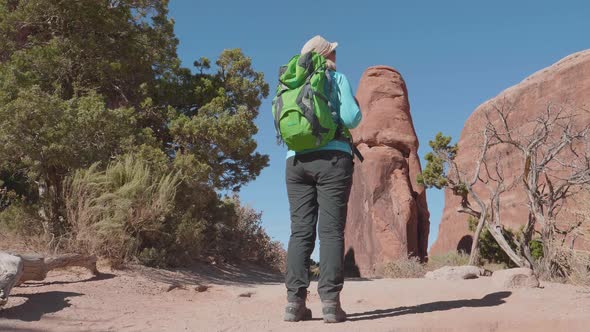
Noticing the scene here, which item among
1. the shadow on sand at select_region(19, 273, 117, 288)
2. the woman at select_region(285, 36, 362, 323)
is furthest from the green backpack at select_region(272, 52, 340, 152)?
the shadow on sand at select_region(19, 273, 117, 288)

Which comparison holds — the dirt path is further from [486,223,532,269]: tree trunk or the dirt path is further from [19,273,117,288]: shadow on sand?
[486,223,532,269]: tree trunk

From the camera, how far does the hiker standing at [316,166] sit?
12.3 ft

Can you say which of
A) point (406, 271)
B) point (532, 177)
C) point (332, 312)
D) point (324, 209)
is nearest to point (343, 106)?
point (324, 209)

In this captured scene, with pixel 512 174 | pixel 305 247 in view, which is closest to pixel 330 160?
pixel 305 247

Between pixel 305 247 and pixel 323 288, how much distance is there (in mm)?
362

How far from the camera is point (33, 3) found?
9.49 metres

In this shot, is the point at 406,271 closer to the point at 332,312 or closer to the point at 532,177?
the point at 532,177

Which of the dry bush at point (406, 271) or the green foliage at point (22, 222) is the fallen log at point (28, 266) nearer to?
the green foliage at point (22, 222)

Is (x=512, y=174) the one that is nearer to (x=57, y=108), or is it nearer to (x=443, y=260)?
(x=443, y=260)

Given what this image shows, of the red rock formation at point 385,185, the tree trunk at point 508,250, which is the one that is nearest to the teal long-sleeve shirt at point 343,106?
the tree trunk at point 508,250

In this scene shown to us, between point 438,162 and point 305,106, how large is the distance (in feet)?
45.3

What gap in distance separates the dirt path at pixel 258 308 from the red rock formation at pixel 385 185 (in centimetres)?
1364

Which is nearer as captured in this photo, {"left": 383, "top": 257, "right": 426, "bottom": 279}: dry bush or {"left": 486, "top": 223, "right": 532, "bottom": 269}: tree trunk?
{"left": 486, "top": 223, "right": 532, "bottom": 269}: tree trunk

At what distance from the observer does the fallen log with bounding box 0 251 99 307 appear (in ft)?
13.6
